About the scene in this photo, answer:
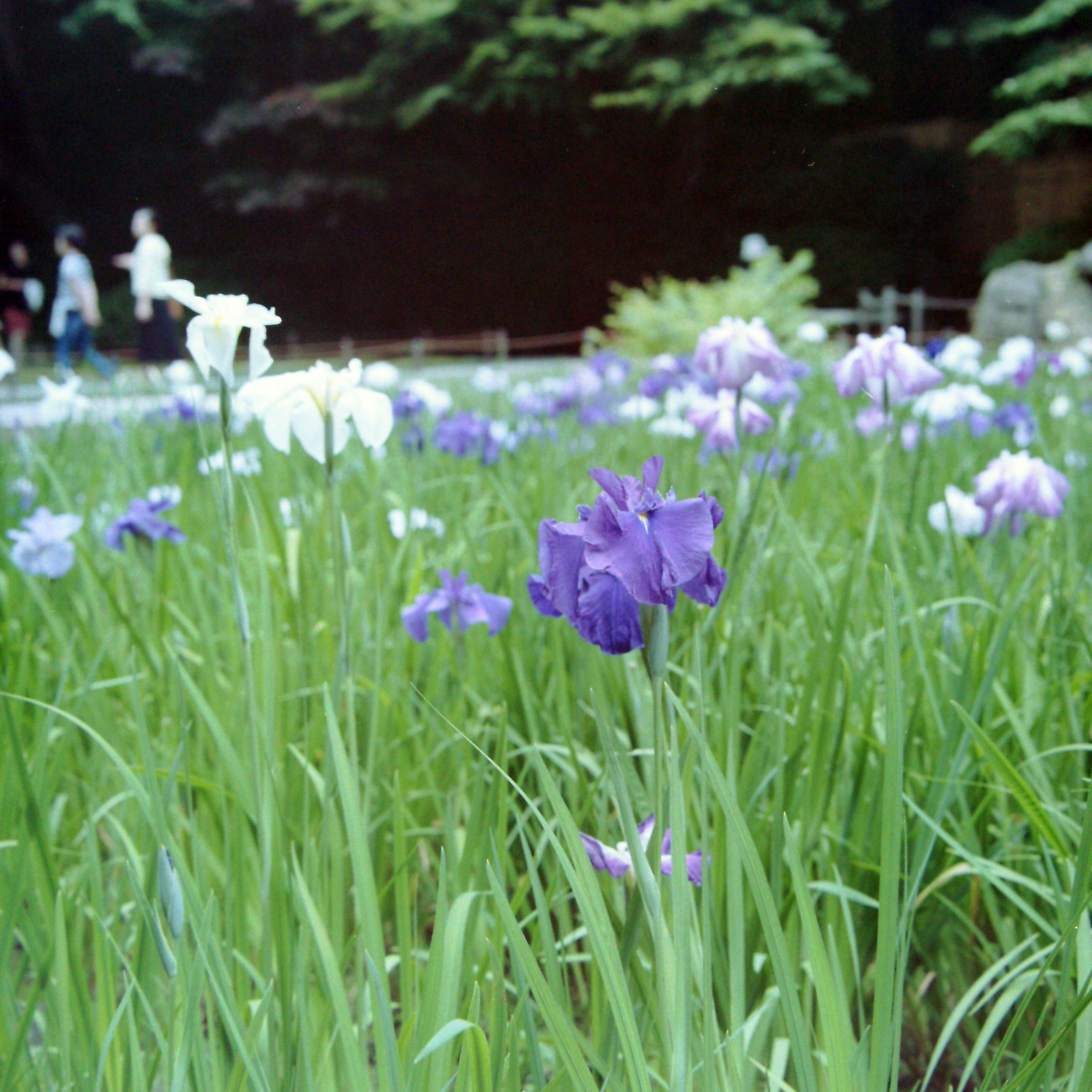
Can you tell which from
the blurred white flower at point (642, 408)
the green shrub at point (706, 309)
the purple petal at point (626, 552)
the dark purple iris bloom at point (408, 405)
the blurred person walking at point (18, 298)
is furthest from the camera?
the green shrub at point (706, 309)

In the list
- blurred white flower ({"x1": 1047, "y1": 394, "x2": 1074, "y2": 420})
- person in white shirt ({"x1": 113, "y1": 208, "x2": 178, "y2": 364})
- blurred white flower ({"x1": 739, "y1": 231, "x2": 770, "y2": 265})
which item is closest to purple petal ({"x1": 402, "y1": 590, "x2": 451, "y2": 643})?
blurred white flower ({"x1": 1047, "y1": 394, "x2": 1074, "y2": 420})

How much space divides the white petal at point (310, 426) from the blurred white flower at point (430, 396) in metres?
1.57

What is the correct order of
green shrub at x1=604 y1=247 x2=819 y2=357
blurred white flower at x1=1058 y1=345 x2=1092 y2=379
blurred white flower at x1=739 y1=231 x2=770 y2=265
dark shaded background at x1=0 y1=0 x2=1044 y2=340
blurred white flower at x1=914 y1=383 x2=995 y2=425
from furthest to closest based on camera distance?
dark shaded background at x1=0 y1=0 x2=1044 y2=340 < blurred white flower at x1=739 y1=231 x2=770 y2=265 < green shrub at x1=604 y1=247 x2=819 y2=357 < blurred white flower at x1=1058 y1=345 x2=1092 y2=379 < blurred white flower at x1=914 y1=383 x2=995 y2=425

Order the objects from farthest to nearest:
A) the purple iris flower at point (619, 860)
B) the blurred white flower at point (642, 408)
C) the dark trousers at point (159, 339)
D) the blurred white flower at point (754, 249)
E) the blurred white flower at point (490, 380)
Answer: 1. the blurred white flower at point (754, 249)
2. the dark trousers at point (159, 339)
3. the blurred white flower at point (490, 380)
4. the blurred white flower at point (642, 408)
5. the purple iris flower at point (619, 860)

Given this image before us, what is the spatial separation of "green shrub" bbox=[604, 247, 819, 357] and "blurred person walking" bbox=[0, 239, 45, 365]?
3687 millimetres

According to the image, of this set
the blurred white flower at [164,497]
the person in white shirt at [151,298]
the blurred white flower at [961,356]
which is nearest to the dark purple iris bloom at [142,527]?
the blurred white flower at [164,497]

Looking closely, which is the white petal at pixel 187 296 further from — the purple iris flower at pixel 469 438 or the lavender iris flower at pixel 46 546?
the purple iris flower at pixel 469 438

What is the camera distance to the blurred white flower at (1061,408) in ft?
9.38

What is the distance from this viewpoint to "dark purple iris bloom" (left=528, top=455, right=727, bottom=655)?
1.56 ft

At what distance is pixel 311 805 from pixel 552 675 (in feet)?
0.86

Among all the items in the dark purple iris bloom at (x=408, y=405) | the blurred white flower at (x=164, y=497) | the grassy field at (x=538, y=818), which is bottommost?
the grassy field at (x=538, y=818)

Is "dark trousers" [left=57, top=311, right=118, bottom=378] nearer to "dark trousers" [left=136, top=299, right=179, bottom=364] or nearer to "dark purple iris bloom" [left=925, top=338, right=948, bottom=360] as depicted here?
"dark trousers" [left=136, top=299, right=179, bottom=364]

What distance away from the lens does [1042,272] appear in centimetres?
1005

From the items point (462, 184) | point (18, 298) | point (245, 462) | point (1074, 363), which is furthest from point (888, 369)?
point (462, 184)
